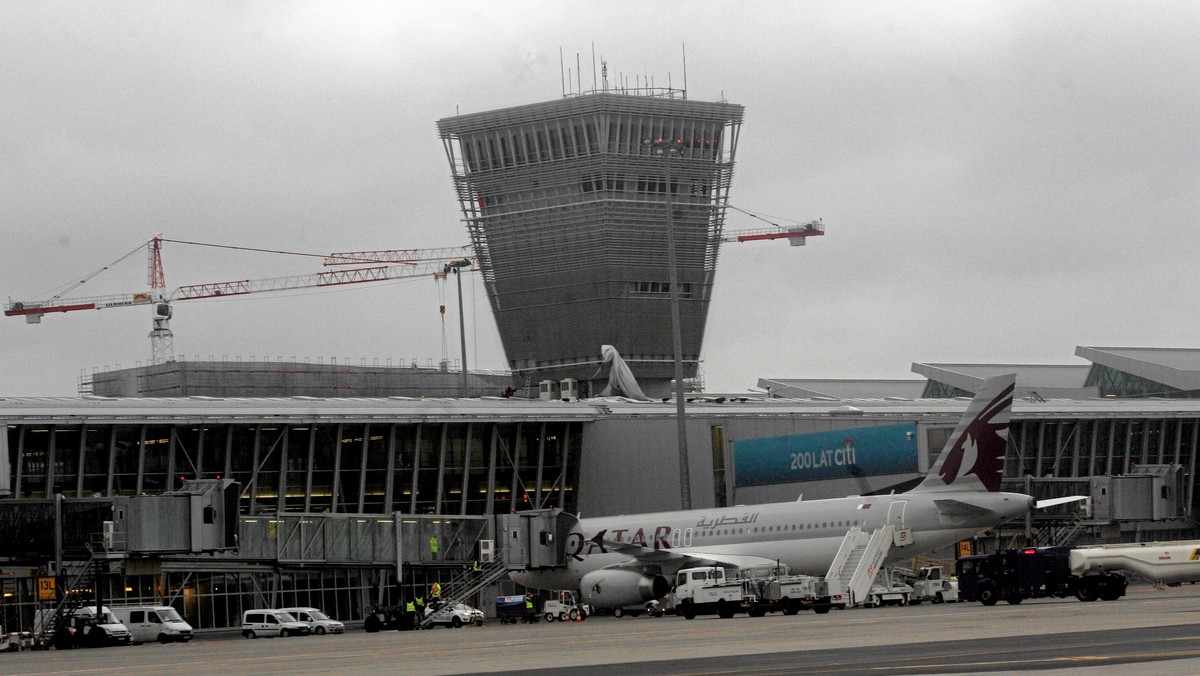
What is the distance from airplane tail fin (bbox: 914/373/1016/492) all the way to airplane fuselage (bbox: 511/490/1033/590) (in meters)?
0.59

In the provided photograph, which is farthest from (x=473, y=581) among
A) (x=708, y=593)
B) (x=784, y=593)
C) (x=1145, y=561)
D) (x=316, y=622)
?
(x=1145, y=561)

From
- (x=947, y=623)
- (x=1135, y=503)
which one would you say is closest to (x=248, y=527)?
(x=947, y=623)

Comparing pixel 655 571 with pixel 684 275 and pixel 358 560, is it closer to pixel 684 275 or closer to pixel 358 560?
pixel 358 560

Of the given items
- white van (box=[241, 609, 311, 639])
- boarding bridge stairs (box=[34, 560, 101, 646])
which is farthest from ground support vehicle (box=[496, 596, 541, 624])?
boarding bridge stairs (box=[34, 560, 101, 646])

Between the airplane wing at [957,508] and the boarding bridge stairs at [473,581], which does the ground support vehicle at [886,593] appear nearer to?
the airplane wing at [957,508]

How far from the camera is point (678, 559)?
211ft

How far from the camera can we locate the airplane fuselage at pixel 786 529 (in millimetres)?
59188

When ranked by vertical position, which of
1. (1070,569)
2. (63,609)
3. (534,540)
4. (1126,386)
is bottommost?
(63,609)

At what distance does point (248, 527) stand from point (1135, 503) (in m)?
48.8

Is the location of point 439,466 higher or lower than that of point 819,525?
higher

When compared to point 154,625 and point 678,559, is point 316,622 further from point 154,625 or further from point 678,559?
point 678,559

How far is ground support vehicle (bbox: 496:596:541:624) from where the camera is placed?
75.2 m

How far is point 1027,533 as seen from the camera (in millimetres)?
80875

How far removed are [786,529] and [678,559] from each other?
15.0 feet
